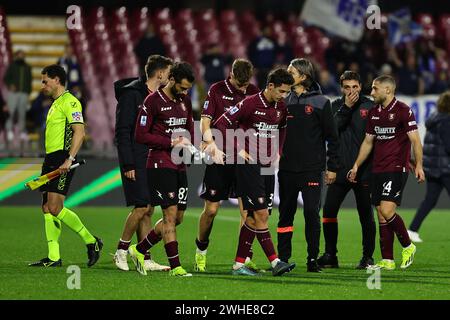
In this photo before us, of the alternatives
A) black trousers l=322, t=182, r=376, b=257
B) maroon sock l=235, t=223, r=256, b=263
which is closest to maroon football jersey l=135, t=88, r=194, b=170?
maroon sock l=235, t=223, r=256, b=263

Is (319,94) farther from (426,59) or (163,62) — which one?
(426,59)

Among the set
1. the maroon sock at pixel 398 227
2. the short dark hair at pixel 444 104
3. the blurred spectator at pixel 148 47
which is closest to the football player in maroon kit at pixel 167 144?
the maroon sock at pixel 398 227

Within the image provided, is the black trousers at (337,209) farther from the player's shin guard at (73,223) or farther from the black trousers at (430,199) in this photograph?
the black trousers at (430,199)

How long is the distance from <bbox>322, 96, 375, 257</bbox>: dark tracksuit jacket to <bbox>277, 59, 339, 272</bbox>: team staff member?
0.66 m

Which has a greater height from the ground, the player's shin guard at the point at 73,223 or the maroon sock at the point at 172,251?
the player's shin guard at the point at 73,223

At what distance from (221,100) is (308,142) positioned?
934mm

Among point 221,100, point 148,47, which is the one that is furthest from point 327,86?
point 221,100

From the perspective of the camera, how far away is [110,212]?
1738 cm

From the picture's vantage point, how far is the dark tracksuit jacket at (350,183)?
10672 mm

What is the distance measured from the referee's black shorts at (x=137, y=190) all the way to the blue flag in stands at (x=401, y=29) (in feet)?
44.2

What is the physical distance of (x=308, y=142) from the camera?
9.98 m

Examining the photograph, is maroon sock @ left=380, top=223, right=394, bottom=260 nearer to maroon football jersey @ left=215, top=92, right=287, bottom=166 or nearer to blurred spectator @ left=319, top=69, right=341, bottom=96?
maroon football jersey @ left=215, top=92, right=287, bottom=166

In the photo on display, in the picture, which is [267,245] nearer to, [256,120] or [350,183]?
[256,120]

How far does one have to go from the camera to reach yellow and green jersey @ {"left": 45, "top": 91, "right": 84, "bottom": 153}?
10.3 m
